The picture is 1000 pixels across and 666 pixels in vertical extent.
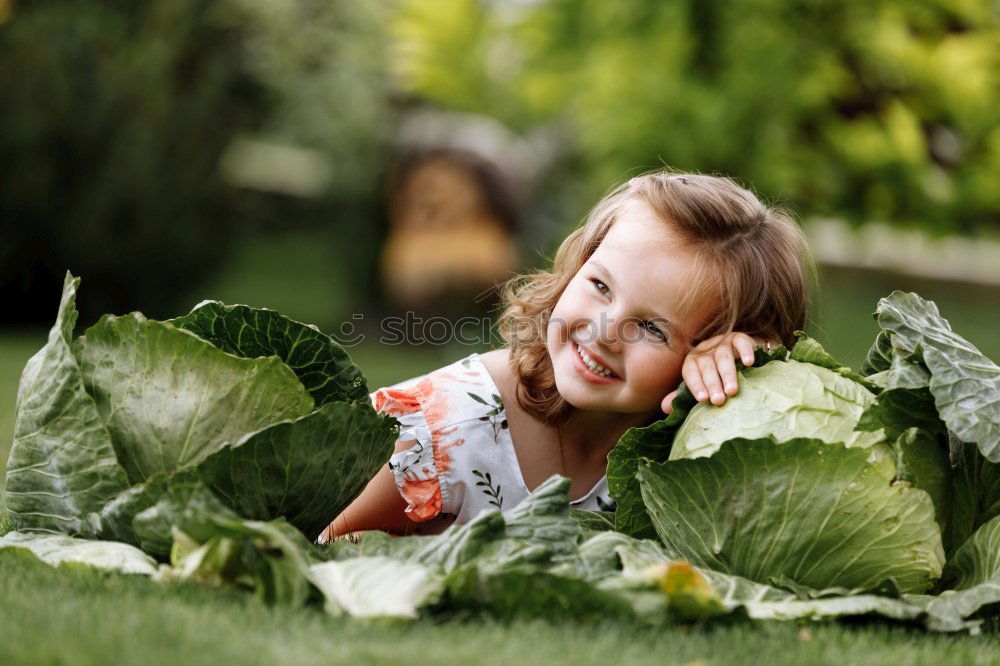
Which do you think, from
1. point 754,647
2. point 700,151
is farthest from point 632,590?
point 700,151

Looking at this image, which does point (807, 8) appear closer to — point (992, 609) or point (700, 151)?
point (700, 151)

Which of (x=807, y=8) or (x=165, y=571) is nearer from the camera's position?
(x=165, y=571)

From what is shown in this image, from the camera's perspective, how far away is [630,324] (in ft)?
11.0

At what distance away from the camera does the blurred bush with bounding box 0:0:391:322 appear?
963 cm

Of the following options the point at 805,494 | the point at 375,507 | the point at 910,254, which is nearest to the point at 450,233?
the point at 910,254

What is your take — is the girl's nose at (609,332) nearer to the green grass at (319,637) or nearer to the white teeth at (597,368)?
the white teeth at (597,368)

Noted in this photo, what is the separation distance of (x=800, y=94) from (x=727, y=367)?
9.15 metres

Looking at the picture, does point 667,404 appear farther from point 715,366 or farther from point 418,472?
point 418,472

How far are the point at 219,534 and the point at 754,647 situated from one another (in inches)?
46.5

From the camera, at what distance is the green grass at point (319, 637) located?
2.07 meters

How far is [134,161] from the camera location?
10.0m

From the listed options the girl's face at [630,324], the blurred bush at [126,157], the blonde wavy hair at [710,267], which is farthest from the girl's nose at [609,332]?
the blurred bush at [126,157]

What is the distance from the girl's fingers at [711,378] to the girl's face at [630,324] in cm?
11

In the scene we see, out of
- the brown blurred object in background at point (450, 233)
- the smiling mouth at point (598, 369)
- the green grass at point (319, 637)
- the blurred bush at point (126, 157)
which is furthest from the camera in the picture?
the brown blurred object in background at point (450, 233)
